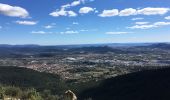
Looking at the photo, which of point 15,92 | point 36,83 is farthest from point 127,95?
point 36,83

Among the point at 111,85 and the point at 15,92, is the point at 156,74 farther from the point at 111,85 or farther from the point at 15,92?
the point at 15,92

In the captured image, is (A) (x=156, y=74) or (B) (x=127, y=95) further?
(A) (x=156, y=74)

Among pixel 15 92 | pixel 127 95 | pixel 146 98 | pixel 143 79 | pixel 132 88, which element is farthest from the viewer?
pixel 143 79

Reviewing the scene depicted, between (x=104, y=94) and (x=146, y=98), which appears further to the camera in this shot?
(x=104, y=94)

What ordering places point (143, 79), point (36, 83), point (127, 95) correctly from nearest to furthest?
point (127, 95) < point (143, 79) < point (36, 83)

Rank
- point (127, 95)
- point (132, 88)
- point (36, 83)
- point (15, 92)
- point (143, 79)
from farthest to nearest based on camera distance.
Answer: point (36, 83), point (143, 79), point (132, 88), point (127, 95), point (15, 92)

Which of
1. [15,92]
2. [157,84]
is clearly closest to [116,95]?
[157,84]

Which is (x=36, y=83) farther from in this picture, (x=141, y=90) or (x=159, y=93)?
(x=159, y=93)

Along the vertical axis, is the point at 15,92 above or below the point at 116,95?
above

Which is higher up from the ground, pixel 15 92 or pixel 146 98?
pixel 15 92
